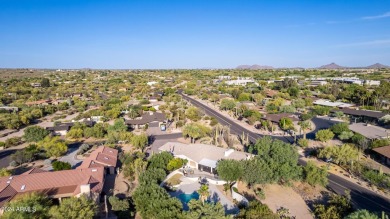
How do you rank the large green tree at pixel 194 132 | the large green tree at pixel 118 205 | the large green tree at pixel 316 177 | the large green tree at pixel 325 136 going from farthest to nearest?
the large green tree at pixel 194 132, the large green tree at pixel 325 136, the large green tree at pixel 316 177, the large green tree at pixel 118 205

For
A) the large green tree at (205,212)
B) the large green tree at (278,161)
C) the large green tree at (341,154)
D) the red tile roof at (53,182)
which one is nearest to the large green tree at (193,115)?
the large green tree at (278,161)

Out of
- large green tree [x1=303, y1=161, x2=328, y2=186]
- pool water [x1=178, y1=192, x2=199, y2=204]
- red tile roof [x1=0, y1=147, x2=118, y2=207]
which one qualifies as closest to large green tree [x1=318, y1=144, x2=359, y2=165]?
large green tree [x1=303, y1=161, x2=328, y2=186]

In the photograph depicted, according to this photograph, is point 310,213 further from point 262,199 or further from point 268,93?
point 268,93

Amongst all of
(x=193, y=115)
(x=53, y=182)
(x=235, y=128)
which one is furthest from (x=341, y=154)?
(x=53, y=182)

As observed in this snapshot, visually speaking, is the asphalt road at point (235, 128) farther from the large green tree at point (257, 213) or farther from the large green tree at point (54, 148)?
the large green tree at point (54, 148)

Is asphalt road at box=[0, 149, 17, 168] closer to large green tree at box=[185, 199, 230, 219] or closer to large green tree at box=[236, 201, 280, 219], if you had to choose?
large green tree at box=[185, 199, 230, 219]

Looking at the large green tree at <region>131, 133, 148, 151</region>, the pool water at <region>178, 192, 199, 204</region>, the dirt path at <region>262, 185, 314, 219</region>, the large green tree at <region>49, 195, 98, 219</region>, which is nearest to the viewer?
the large green tree at <region>49, 195, 98, 219</region>
